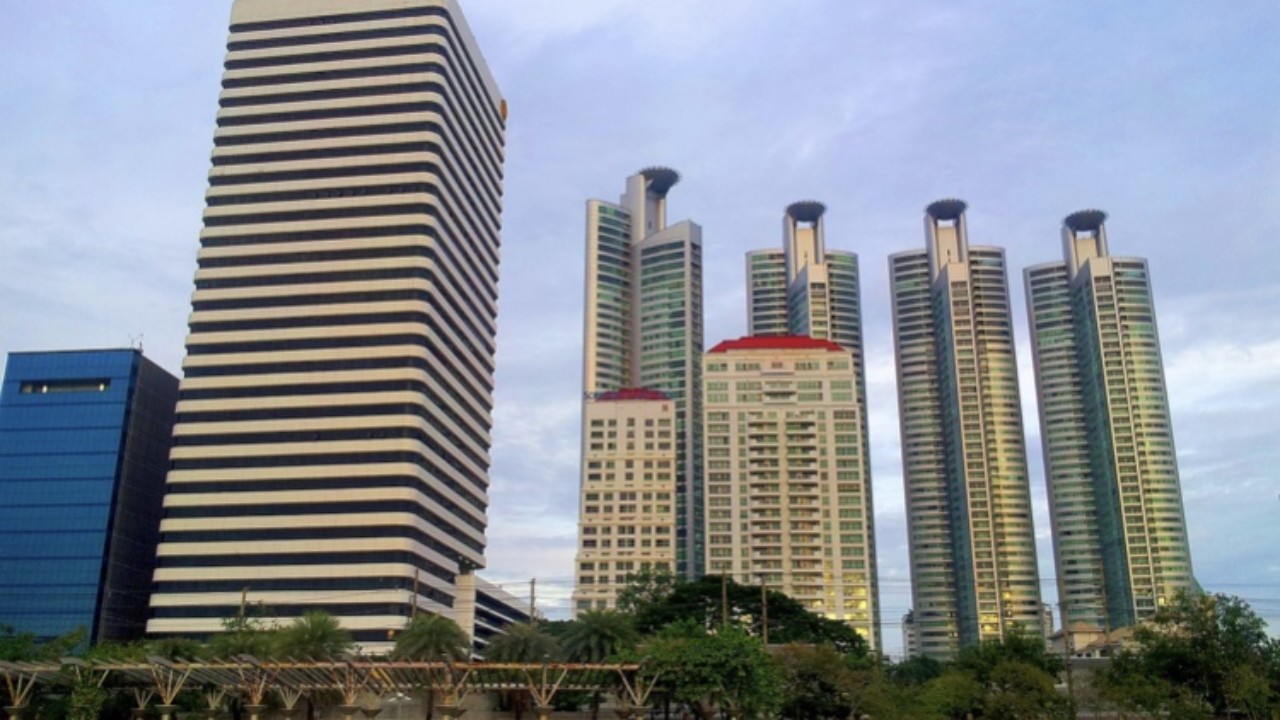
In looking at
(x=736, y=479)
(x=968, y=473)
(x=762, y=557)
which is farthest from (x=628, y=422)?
(x=968, y=473)

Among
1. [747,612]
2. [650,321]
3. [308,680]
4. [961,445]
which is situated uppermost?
[650,321]

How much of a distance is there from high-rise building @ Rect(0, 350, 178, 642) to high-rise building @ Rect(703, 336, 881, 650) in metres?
73.7

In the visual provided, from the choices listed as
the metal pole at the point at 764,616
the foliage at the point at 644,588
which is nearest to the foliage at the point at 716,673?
the metal pole at the point at 764,616

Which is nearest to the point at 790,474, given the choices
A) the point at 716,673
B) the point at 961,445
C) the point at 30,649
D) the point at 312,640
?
the point at 961,445

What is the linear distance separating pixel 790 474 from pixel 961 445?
4413 centimetres

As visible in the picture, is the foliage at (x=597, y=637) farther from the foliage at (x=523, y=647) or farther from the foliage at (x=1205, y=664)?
the foliage at (x=1205, y=664)

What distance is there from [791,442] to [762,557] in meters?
16.9

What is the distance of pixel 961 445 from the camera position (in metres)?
183

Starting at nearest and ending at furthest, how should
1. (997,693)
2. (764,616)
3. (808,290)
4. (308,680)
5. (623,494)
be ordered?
(308,680), (997,693), (764,616), (623,494), (808,290)

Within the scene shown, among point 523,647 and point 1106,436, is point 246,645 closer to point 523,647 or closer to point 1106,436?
point 523,647

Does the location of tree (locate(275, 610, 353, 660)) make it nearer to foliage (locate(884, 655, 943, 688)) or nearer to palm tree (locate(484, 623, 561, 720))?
palm tree (locate(484, 623, 561, 720))

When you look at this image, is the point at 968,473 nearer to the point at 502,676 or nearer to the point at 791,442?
the point at 791,442

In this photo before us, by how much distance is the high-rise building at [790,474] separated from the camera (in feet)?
487

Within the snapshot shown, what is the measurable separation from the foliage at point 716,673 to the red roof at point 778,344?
106 meters
